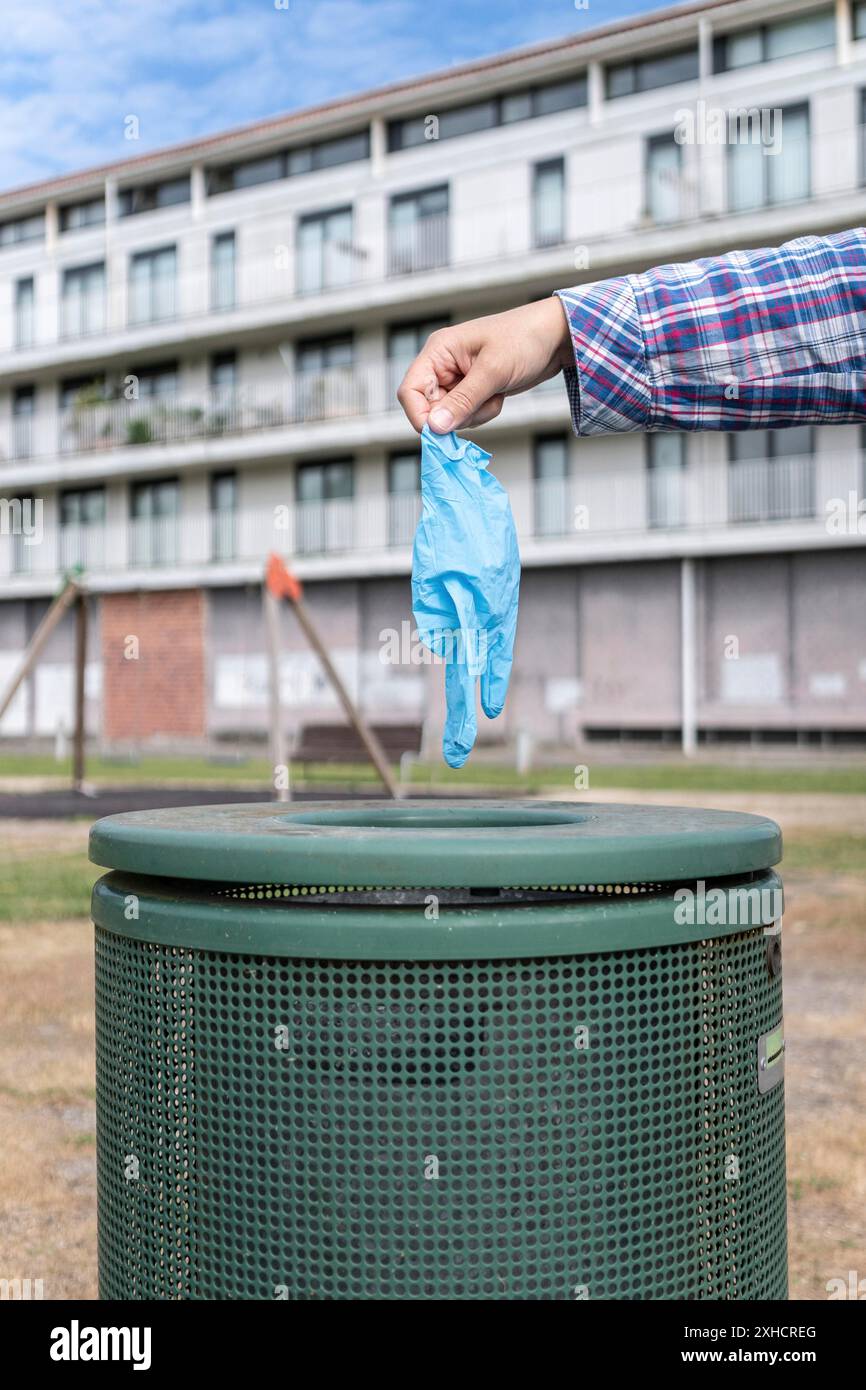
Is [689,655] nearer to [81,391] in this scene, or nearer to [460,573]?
[81,391]

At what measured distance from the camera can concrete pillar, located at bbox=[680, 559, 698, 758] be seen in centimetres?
2262

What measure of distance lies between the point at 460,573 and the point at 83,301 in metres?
29.9

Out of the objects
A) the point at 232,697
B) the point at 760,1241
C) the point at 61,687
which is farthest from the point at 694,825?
the point at 61,687

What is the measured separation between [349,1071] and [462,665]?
2.13 ft

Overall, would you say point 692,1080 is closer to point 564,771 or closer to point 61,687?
point 564,771

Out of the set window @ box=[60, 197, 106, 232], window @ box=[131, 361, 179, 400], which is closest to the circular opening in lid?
window @ box=[131, 361, 179, 400]

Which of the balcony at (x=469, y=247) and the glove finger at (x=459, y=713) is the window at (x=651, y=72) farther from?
the glove finger at (x=459, y=713)

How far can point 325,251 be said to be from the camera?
85.9 feet

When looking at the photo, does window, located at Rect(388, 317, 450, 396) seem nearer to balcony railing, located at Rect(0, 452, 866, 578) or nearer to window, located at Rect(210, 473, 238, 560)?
balcony railing, located at Rect(0, 452, 866, 578)

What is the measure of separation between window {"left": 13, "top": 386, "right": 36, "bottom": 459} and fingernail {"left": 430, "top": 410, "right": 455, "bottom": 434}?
30619 millimetres

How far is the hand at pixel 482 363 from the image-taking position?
1868 mm

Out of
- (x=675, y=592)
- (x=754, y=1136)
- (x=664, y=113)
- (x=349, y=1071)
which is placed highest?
(x=664, y=113)

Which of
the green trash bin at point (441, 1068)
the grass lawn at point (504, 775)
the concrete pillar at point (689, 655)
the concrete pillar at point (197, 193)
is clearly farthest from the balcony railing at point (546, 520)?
the green trash bin at point (441, 1068)

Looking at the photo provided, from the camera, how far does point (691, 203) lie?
22.5m
